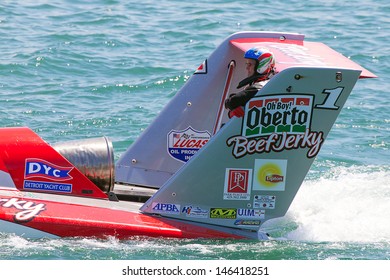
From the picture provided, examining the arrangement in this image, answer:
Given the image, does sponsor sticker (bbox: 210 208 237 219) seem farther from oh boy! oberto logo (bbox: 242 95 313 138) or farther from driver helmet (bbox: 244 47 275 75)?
driver helmet (bbox: 244 47 275 75)

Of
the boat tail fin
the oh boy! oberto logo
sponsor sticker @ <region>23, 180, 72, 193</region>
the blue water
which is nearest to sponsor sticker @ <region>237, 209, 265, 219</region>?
the boat tail fin

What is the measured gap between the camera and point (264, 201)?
26.7 ft

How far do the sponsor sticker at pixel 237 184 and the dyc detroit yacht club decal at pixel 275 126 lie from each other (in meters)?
0.17

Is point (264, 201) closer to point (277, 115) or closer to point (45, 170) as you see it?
point (277, 115)

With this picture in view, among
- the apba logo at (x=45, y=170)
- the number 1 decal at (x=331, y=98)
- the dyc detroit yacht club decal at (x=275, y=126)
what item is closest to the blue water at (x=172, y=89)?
the apba logo at (x=45, y=170)

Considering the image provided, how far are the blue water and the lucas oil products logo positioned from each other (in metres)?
1.12

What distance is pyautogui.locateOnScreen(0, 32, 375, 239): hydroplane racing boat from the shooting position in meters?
7.75

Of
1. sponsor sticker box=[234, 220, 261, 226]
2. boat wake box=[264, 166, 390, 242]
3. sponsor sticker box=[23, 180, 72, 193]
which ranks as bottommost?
boat wake box=[264, 166, 390, 242]

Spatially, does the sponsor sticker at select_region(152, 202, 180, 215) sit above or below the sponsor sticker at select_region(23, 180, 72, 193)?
below

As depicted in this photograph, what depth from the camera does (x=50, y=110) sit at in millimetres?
12359

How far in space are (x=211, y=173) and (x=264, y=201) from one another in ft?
1.85

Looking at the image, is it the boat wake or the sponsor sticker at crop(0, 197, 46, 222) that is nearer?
the sponsor sticker at crop(0, 197, 46, 222)

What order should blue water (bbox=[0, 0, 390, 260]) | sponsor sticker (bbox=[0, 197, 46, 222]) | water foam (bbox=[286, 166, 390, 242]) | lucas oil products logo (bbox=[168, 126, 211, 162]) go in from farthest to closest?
lucas oil products logo (bbox=[168, 126, 211, 162]) → water foam (bbox=[286, 166, 390, 242]) → blue water (bbox=[0, 0, 390, 260]) → sponsor sticker (bbox=[0, 197, 46, 222])

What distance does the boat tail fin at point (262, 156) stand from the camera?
7.77 meters
